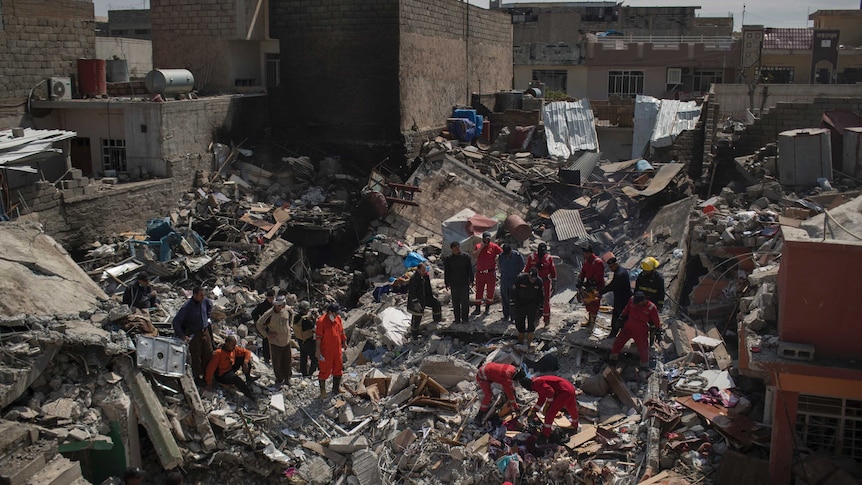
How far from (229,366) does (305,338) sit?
1.15m

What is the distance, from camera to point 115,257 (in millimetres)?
14055

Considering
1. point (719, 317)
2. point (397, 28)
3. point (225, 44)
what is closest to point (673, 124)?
point (397, 28)

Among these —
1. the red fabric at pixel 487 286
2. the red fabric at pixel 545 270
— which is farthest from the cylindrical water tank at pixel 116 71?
the red fabric at pixel 545 270

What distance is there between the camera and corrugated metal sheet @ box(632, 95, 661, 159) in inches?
828

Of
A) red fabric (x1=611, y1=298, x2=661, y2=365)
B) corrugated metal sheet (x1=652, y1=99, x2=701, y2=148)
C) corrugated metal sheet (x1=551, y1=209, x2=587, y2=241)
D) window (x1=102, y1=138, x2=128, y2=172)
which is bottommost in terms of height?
red fabric (x1=611, y1=298, x2=661, y2=365)

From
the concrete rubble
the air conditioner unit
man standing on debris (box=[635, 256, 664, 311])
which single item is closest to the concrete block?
the concrete rubble

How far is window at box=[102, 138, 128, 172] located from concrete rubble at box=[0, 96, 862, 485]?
2544 mm

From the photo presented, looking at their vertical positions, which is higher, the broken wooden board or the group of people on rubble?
the group of people on rubble

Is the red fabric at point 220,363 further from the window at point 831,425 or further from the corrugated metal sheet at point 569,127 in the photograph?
the corrugated metal sheet at point 569,127

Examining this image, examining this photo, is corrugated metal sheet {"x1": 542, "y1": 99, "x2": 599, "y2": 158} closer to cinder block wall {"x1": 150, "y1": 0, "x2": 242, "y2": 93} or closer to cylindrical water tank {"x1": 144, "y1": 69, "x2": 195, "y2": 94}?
cinder block wall {"x1": 150, "y1": 0, "x2": 242, "y2": 93}

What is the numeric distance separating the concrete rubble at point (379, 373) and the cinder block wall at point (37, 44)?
13.7 ft

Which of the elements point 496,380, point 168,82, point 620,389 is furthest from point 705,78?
point 496,380

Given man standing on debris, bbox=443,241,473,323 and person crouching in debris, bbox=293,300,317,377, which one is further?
man standing on debris, bbox=443,241,473,323

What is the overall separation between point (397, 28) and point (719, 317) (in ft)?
34.1
